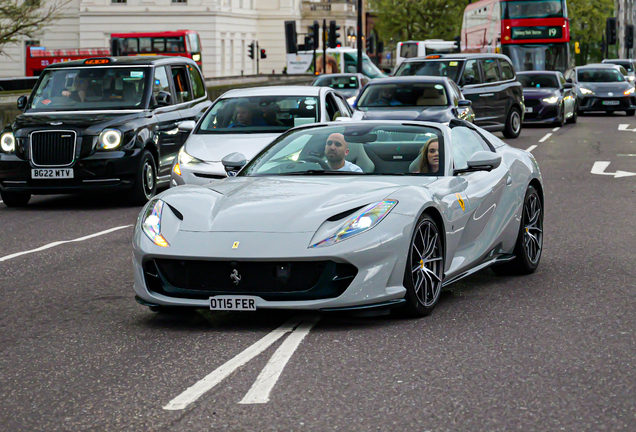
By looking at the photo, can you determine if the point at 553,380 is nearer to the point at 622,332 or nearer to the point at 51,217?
the point at 622,332

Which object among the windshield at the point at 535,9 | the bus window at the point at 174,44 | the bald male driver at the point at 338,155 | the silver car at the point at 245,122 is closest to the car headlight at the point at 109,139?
the silver car at the point at 245,122

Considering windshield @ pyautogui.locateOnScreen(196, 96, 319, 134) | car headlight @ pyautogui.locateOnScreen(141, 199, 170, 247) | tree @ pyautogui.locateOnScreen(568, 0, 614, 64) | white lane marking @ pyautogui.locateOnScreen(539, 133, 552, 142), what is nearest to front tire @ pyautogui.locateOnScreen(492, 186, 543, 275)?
car headlight @ pyautogui.locateOnScreen(141, 199, 170, 247)

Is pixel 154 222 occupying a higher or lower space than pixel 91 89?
lower

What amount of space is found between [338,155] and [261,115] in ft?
20.7

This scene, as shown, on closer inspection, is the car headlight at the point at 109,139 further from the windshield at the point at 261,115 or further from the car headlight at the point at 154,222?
the car headlight at the point at 154,222

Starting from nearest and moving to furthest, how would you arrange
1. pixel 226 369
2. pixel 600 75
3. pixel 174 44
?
pixel 226 369
pixel 600 75
pixel 174 44

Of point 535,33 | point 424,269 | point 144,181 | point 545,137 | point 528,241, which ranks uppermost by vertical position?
point 535,33

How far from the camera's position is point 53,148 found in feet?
44.5

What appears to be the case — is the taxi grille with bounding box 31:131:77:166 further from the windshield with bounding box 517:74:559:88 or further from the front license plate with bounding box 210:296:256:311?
the windshield with bounding box 517:74:559:88

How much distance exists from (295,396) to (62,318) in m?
2.41

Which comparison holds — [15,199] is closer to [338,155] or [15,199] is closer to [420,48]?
[338,155]

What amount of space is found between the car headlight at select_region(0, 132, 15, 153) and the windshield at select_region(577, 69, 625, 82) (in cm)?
2773

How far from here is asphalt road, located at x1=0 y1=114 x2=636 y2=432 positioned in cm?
456

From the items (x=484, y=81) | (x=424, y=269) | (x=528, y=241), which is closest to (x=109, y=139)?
(x=528, y=241)
